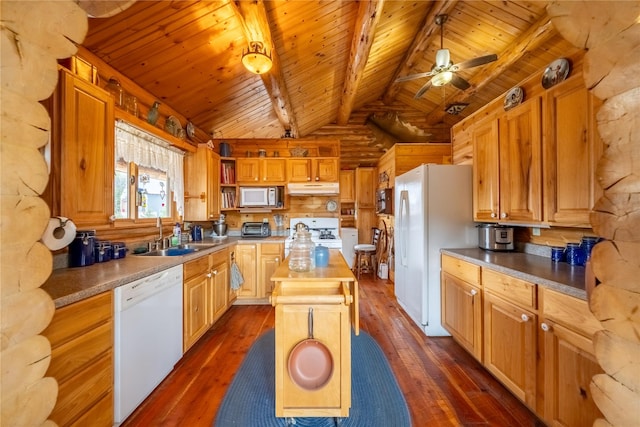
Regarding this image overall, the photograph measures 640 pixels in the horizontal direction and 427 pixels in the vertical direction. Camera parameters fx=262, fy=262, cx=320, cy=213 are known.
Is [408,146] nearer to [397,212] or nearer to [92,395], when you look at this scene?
[397,212]

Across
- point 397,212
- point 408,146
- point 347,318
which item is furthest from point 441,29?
point 347,318

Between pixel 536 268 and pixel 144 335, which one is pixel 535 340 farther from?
pixel 144 335

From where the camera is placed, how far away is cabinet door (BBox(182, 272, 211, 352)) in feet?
7.61

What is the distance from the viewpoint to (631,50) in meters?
0.77

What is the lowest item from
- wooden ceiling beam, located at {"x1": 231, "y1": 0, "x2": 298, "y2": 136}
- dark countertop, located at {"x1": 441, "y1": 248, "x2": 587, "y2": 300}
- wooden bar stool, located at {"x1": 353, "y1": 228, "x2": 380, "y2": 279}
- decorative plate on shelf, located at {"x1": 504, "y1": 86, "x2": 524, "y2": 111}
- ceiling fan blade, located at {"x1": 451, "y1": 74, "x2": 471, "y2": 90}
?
wooden bar stool, located at {"x1": 353, "y1": 228, "x2": 380, "y2": 279}

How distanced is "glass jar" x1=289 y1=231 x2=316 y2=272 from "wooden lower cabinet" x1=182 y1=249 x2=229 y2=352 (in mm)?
1113

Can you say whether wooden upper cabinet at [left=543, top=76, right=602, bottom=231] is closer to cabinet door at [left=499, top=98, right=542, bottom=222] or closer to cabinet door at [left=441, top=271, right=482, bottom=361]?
cabinet door at [left=499, top=98, right=542, bottom=222]

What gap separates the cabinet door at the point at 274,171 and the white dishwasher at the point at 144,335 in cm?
Result: 225

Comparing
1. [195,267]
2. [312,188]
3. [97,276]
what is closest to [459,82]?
[312,188]

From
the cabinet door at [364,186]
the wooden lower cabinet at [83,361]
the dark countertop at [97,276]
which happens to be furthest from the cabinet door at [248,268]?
the cabinet door at [364,186]

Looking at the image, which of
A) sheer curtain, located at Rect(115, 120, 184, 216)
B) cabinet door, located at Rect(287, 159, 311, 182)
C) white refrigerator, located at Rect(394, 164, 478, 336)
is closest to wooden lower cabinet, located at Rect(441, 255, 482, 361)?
white refrigerator, located at Rect(394, 164, 478, 336)

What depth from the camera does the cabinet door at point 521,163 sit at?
1.92 metres

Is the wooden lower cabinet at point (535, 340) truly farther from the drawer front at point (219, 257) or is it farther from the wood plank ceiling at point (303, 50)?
the drawer front at point (219, 257)

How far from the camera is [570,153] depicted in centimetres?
168
